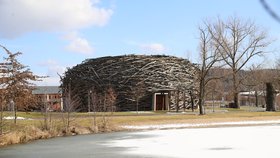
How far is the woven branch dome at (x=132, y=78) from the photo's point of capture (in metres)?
66.9

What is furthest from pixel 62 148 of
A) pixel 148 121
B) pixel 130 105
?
pixel 130 105

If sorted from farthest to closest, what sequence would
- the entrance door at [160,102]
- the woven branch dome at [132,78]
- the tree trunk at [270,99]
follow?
the entrance door at [160,102] → the woven branch dome at [132,78] → the tree trunk at [270,99]

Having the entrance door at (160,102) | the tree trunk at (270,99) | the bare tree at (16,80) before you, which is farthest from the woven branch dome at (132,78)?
the bare tree at (16,80)

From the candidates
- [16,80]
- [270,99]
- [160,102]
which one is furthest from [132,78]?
[16,80]

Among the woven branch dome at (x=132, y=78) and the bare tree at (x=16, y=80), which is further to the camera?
the woven branch dome at (x=132, y=78)

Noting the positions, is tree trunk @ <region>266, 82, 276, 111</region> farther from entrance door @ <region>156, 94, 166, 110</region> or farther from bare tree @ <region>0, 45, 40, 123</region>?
bare tree @ <region>0, 45, 40, 123</region>

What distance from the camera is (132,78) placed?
68.1 meters

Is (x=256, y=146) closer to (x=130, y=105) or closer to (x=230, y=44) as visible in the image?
(x=130, y=105)

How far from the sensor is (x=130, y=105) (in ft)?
219

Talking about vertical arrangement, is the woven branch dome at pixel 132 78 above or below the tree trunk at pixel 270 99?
above

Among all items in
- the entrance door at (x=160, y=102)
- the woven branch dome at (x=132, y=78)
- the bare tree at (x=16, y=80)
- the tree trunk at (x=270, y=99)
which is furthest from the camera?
the entrance door at (x=160, y=102)

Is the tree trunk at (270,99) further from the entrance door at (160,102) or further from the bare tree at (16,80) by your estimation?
the bare tree at (16,80)

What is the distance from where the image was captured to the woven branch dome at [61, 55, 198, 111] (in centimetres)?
6688

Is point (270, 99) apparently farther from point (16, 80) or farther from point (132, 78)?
point (16, 80)
